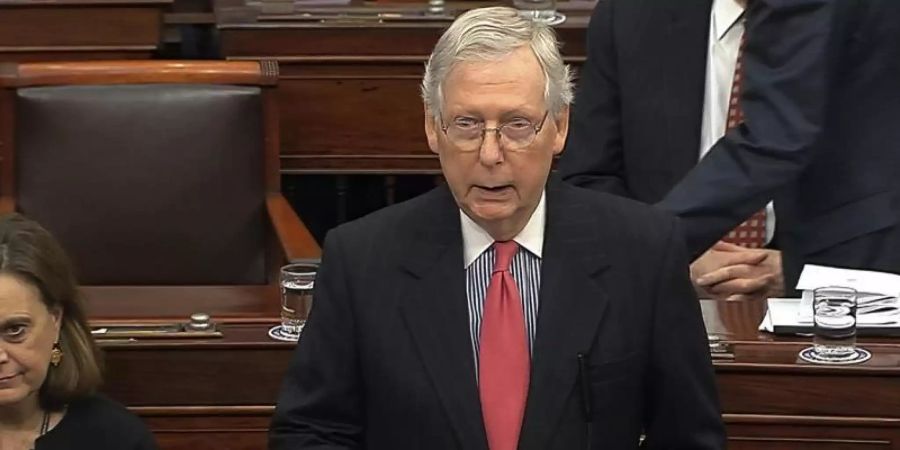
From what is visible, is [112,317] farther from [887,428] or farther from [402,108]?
[402,108]

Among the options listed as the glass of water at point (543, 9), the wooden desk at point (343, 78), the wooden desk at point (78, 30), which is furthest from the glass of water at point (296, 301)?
the wooden desk at point (78, 30)

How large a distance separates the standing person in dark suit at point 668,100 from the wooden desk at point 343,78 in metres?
1.21

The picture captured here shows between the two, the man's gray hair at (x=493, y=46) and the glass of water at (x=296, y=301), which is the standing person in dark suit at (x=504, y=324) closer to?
the man's gray hair at (x=493, y=46)

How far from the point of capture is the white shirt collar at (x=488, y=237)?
1.66 metres

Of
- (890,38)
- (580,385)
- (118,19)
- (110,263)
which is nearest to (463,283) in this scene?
(580,385)

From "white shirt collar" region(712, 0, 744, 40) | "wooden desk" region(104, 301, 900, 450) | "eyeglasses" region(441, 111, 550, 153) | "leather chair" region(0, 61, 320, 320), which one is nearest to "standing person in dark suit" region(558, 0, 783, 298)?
"white shirt collar" region(712, 0, 744, 40)

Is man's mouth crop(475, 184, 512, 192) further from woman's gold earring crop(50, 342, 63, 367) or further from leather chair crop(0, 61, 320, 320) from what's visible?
leather chair crop(0, 61, 320, 320)

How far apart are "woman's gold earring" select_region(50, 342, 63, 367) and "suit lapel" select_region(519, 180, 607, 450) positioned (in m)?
0.65

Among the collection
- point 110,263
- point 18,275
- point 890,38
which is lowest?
point 110,263

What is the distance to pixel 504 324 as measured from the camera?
5.34ft

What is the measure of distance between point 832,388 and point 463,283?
588 millimetres

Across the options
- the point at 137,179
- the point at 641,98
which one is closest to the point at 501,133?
the point at 641,98

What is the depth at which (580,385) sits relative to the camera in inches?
63.5

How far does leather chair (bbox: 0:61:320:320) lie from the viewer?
301cm
